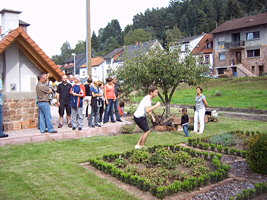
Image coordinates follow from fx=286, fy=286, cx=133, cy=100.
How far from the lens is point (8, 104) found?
10508mm

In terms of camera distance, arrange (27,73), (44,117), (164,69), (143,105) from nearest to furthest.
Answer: (143,105) < (44,117) < (27,73) < (164,69)

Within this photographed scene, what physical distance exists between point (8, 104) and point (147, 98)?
554 cm

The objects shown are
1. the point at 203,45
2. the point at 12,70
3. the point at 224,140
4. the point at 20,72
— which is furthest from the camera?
the point at 203,45

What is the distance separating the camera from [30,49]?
35.1ft

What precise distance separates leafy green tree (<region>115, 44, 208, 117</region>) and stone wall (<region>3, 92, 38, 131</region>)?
4.71 metres

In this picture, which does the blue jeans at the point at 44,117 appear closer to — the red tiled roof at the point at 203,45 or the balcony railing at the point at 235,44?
the balcony railing at the point at 235,44

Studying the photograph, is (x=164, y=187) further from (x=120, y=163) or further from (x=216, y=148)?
(x=216, y=148)

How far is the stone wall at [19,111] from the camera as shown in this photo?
10.5 meters

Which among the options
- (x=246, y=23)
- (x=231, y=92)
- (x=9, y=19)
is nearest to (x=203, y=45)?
(x=246, y=23)

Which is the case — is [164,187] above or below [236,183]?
above

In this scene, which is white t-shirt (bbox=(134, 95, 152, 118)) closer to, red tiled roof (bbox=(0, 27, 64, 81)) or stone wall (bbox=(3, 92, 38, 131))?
red tiled roof (bbox=(0, 27, 64, 81))

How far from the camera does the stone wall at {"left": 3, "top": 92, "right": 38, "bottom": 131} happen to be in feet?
34.4

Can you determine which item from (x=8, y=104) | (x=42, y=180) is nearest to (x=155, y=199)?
(x=42, y=180)

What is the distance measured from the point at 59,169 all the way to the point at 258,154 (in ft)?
14.4
